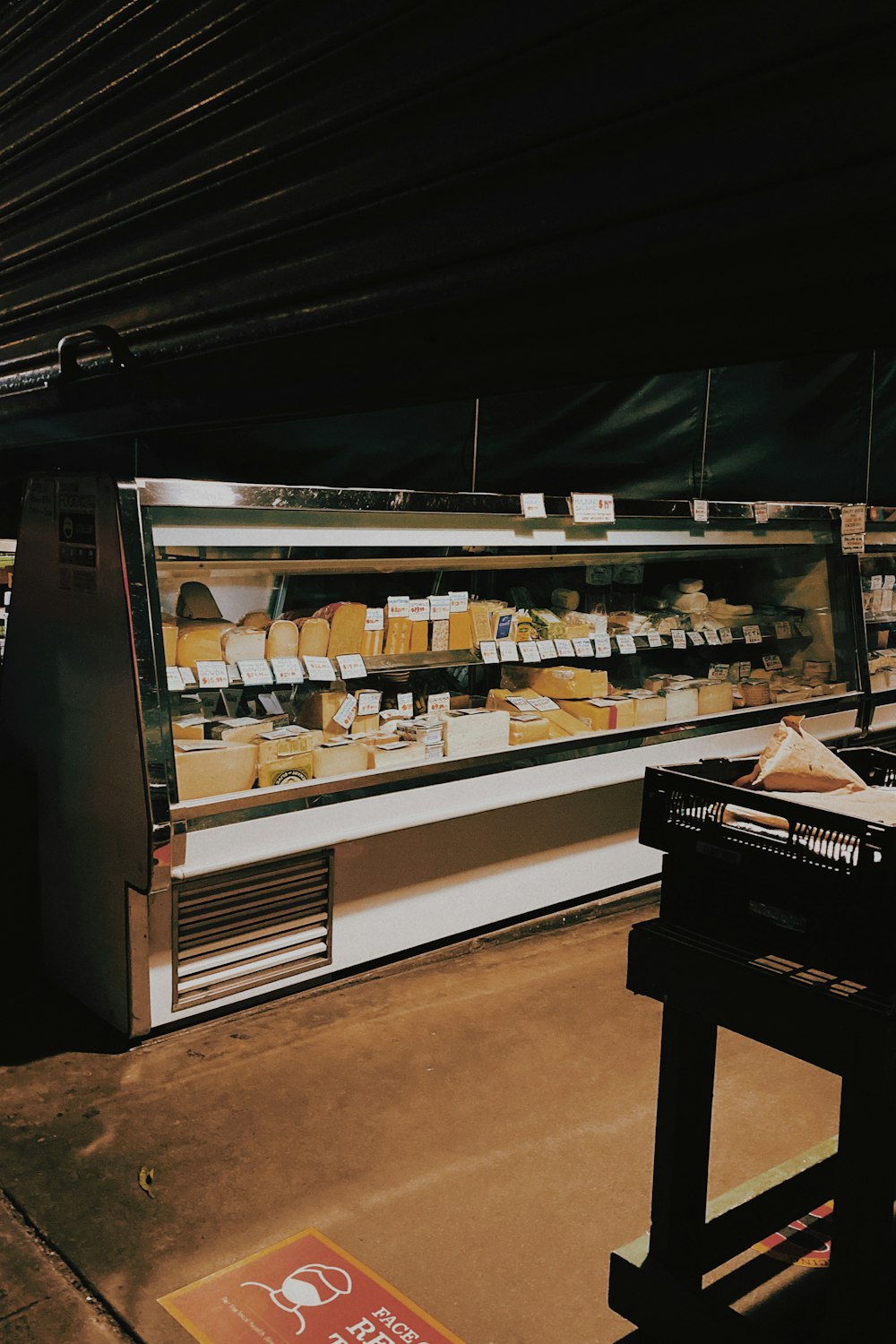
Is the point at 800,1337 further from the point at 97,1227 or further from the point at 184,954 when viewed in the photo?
the point at 184,954

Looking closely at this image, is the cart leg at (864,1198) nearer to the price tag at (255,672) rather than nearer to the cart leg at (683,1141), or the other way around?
the cart leg at (683,1141)

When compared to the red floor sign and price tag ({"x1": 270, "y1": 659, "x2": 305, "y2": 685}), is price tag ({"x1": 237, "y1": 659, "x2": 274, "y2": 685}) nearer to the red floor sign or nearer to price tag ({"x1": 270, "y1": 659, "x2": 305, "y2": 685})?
price tag ({"x1": 270, "y1": 659, "x2": 305, "y2": 685})

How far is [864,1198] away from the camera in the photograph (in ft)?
6.64

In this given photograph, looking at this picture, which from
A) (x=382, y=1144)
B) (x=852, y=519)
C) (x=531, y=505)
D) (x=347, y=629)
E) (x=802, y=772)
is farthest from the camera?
(x=852, y=519)

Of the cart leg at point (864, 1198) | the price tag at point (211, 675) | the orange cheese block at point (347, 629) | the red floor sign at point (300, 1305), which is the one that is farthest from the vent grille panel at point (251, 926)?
the cart leg at point (864, 1198)

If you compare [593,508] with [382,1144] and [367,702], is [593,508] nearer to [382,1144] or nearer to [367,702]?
[367,702]

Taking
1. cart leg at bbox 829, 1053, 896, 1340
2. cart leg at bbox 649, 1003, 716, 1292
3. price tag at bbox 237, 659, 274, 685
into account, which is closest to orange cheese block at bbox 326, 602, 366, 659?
price tag at bbox 237, 659, 274, 685

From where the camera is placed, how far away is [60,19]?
1.61 metres

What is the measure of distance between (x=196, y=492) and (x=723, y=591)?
3.29 m

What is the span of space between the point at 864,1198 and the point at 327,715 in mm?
2769

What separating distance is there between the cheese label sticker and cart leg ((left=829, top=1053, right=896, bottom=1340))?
2.69 m

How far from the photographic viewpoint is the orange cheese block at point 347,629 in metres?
4.28

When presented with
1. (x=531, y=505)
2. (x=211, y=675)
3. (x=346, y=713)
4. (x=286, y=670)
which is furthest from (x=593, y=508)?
(x=211, y=675)

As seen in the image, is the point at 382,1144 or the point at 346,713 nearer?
the point at 382,1144
